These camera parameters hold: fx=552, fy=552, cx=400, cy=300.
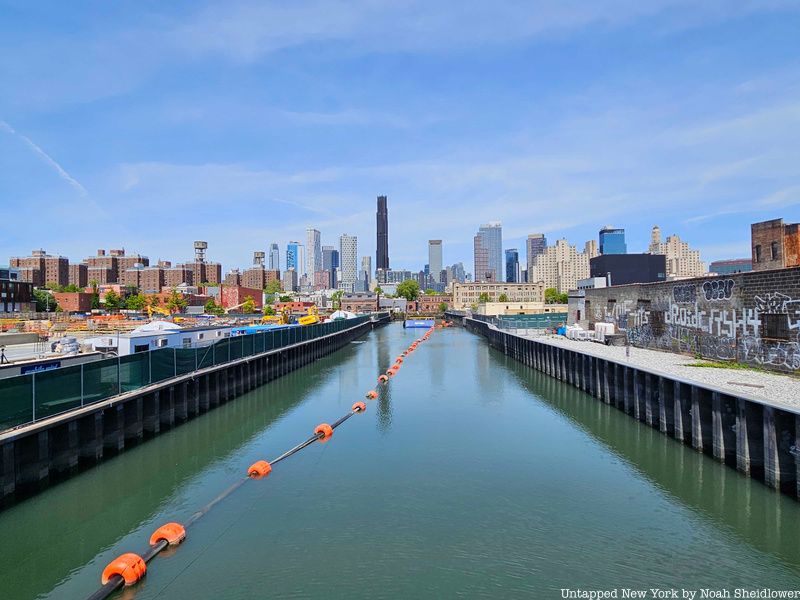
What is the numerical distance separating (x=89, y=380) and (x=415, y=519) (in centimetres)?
1261

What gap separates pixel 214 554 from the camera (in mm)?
13523

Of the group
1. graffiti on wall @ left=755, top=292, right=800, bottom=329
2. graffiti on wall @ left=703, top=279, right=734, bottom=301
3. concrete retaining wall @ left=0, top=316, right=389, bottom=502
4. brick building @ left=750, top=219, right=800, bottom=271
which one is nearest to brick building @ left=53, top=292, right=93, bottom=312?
concrete retaining wall @ left=0, top=316, right=389, bottom=502

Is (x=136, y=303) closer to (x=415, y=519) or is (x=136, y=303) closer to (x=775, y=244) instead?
(x=775, y=244)

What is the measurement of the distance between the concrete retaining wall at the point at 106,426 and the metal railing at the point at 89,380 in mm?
327

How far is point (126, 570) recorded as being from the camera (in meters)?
12.0

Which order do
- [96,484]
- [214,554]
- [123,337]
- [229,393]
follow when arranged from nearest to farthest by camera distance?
[214,554], [96,484], [123,337], [229,393]

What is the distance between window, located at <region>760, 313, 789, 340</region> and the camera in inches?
976

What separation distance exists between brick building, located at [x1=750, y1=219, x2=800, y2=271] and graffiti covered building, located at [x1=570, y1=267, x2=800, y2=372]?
29.2 ft

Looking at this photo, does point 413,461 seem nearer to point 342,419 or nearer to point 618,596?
point 342,419

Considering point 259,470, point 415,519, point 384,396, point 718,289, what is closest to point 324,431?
point 259,470

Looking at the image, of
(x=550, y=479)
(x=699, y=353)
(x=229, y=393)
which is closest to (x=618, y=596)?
(x=550, y=479)

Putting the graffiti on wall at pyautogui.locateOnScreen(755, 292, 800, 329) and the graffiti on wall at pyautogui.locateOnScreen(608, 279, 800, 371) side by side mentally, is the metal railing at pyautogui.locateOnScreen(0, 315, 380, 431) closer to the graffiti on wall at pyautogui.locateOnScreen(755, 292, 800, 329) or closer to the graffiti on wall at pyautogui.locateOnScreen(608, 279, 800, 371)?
the graffiti on wall at pyautogui.locateOnScreen(608, 279, 800, 371)

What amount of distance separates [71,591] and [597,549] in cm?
1217

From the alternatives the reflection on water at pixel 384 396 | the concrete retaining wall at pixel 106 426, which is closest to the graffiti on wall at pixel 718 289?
the reflection on water at pixel 384 396
